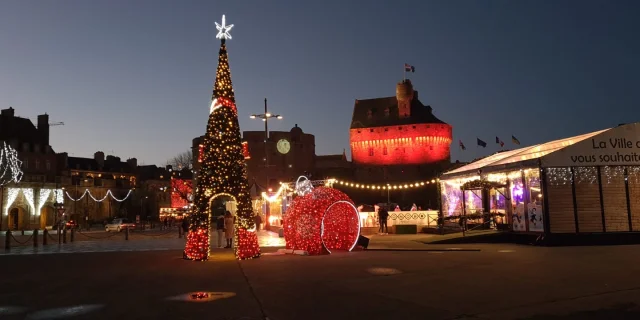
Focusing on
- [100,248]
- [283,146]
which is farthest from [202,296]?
[283,146]

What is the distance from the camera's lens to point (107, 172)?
277 ft

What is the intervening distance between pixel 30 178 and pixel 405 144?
52.9 m

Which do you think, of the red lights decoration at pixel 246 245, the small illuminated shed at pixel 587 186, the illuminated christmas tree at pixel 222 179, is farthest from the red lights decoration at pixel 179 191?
the small illuminated shed at pixel 587 186

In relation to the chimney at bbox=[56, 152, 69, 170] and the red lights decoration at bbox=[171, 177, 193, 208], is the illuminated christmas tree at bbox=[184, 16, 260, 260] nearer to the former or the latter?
the red lights decoration at bbox=[171, 177, 193, 208]

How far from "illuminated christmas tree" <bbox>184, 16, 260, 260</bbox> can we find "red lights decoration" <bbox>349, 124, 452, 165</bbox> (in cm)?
6087

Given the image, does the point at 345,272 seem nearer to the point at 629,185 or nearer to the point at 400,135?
the point at 629,185

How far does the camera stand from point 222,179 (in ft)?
57.1

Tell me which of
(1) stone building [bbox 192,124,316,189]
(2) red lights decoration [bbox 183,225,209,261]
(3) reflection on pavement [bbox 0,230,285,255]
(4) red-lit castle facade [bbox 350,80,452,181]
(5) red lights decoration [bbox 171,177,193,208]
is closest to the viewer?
(2) red lights decoration [bbox 183,225,209,261]

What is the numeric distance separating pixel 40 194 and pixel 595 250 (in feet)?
208

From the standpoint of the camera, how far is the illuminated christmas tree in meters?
16.9

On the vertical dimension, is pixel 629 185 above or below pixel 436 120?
below

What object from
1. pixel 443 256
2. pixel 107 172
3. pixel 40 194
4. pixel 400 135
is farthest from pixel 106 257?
pixel 107 172

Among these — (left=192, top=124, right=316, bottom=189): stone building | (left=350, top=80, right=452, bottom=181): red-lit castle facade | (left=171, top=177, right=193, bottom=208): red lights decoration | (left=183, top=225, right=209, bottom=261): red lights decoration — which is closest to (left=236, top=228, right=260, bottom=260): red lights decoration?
(left=183, top=225, right=209, bottom=261): red lights decoration

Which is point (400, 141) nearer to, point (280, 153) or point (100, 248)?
point (280, 153)
